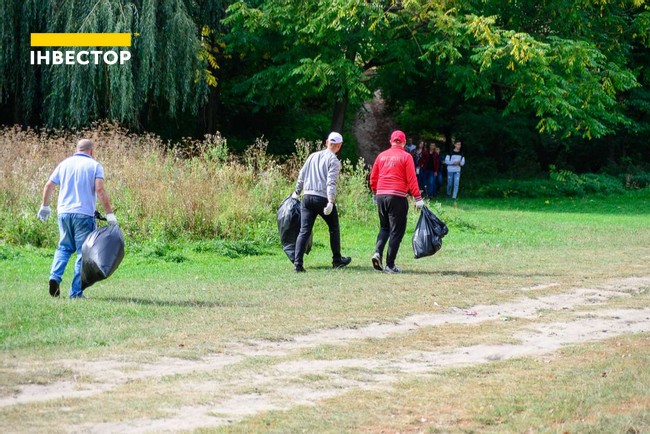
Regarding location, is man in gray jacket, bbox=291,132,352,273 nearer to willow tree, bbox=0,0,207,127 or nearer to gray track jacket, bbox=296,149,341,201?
gray track jacket, bbox=296,149,341,201

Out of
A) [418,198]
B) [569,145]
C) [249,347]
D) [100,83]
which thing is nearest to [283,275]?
[418,198]

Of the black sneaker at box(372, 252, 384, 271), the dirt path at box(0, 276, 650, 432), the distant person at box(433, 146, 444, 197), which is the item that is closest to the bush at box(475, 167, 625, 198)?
the distant person at box(433, 146, 444, 197)

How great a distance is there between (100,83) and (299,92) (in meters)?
6.24

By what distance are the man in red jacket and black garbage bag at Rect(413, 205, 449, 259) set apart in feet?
0.81

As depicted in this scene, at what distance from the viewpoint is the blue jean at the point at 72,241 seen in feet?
37.9

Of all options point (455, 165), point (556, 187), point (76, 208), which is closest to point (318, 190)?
point (76, 208)

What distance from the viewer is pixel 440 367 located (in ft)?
28.6

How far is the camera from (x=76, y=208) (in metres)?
11.6

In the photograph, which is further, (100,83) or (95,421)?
(100,83)

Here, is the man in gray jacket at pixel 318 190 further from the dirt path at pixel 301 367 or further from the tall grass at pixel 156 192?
the dirt path at pixel 301 367

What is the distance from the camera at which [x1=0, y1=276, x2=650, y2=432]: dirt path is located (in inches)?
281

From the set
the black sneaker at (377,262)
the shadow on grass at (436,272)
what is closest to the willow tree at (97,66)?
the shadow on grass at (436,272)

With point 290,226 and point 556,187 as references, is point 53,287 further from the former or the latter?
point 556,187

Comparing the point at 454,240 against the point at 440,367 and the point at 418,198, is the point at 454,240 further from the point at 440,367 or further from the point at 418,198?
the point at 440,367
